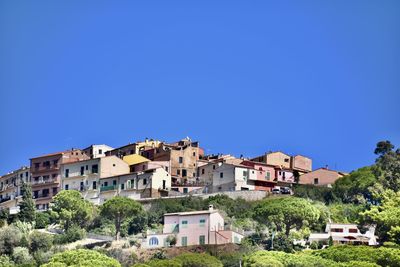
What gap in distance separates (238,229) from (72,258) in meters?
20.7

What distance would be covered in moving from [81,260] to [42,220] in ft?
99.3

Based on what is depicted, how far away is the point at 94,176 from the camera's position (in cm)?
12281

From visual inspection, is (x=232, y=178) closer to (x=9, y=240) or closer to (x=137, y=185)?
(x=137, y=185)

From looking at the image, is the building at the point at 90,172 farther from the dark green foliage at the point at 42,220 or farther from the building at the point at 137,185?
the dark green foliage at the point at 42,220

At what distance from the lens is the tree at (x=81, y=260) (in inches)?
3221

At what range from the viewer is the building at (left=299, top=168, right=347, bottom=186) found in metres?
120

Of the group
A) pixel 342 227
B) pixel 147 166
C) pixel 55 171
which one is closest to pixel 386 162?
pixel 342 227

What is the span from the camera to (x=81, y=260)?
82438mm

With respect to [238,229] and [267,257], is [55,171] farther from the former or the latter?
[267,257]

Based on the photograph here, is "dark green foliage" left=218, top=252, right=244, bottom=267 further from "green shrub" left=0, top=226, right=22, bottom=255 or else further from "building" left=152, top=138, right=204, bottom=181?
"building" left=152, top=138, right=204, bottom=181

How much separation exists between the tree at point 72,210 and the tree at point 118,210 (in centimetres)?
322

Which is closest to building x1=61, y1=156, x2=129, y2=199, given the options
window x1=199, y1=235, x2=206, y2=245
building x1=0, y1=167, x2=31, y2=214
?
building x1=0, y1=167, x2=31, y2=214

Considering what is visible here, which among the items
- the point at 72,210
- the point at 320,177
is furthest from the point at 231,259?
the point at 320,177

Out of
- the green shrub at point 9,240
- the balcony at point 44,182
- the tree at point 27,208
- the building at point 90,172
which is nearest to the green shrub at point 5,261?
the green shrub at point 9,240
